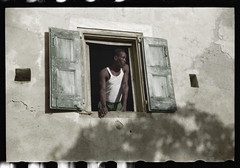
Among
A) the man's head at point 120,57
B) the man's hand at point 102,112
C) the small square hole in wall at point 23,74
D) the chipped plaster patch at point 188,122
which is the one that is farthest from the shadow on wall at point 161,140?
the small square hole in wall at point 23,74

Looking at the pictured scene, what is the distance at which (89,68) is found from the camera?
7.49 metres

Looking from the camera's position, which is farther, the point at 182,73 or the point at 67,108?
the point at 182,73

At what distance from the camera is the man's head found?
7691 mm

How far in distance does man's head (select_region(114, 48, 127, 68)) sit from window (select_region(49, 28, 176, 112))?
0.41 ft

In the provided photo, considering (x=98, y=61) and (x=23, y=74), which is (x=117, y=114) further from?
(x=98, y=61)

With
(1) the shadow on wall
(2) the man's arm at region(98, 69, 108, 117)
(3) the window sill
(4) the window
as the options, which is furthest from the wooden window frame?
(1) the shadow on wall

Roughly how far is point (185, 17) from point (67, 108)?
2.96m

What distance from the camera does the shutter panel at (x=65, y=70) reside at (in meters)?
6.83

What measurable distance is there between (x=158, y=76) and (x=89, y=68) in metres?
1.16

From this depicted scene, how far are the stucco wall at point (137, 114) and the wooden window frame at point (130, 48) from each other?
119mm

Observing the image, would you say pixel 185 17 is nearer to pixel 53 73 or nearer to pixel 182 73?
pixel 182 73

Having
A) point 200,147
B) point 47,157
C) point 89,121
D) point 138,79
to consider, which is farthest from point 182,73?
point 47,157

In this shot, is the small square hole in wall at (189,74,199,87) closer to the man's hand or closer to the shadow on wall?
the shadow on wall

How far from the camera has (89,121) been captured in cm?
696
